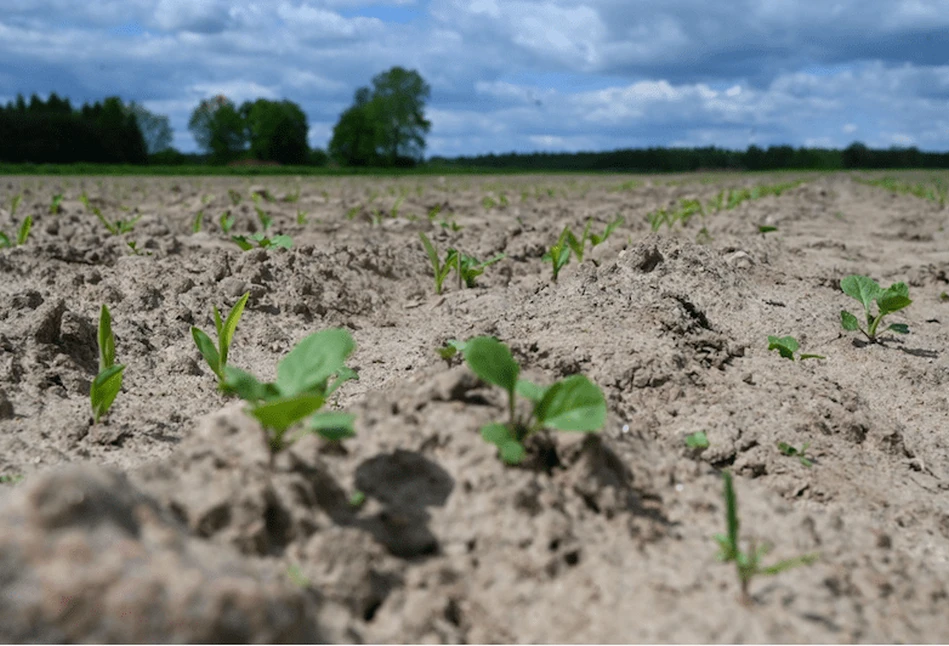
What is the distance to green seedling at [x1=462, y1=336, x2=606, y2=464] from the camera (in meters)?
1.60

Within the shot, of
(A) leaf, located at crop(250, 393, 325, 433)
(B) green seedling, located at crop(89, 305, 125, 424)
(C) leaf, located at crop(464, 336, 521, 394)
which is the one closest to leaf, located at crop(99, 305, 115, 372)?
(B) green seedling, located at crop(89, 305, 125, 424)

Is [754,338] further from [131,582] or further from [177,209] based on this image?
[177,209]

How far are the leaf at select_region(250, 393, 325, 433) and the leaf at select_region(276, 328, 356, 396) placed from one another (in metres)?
0.17

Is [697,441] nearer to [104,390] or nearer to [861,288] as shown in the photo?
[861,288]

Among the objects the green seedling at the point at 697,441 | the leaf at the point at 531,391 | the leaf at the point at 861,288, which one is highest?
the leaf at the point at 531,391

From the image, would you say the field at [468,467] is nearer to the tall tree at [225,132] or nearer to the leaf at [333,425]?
the leaf at [333,425]

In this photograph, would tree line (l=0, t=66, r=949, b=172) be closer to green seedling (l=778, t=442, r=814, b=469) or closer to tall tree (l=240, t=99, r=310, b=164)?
tall tree (l=240, t=99, r=310, b=164)

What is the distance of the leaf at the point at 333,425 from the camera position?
1.52 m

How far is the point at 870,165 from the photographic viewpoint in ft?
222

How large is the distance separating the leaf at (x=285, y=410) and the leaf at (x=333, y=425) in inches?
1.6

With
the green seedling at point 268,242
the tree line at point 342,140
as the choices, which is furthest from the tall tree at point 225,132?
the green seedling at point 268,242

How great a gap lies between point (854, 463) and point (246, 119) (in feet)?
220

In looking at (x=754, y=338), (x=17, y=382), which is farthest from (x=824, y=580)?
(x=17, y=382)

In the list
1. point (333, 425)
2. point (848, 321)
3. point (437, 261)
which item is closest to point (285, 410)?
point (333, 425)
